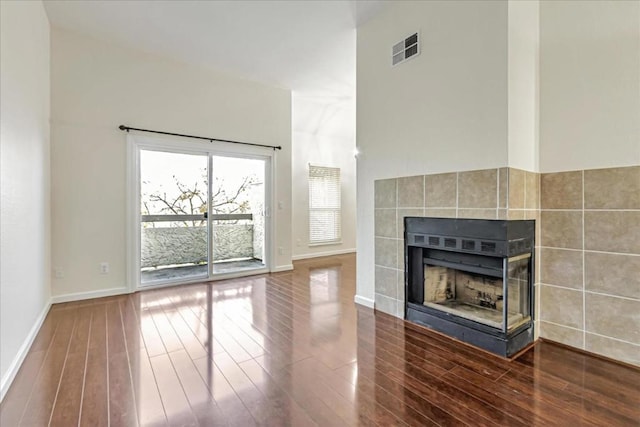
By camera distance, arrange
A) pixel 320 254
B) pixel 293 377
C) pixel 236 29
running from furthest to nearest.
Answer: pixel 320 254
pixel 236 29
pixel 293 377

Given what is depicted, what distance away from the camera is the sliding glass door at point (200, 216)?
423 cm

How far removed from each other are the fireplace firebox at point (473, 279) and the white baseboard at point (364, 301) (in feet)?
1.56

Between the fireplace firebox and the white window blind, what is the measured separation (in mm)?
4027

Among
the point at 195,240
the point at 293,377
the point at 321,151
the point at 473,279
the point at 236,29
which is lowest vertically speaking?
the point at 293,377

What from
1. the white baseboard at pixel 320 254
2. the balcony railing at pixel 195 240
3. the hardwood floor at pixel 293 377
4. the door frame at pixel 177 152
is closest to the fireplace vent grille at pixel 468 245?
the hardwood floor at pixel 293 377

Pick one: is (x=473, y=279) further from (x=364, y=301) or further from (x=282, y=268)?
(x=282, y=268)

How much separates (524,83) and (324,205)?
197 inches

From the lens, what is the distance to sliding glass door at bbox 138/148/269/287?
13.9 feet

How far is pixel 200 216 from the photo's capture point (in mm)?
4562

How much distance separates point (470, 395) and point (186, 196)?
4179 millimetres

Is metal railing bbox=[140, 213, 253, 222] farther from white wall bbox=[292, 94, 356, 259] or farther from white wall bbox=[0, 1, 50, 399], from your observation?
white wall bbox=[292, 94, 356, 259]

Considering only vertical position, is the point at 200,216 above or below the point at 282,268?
above

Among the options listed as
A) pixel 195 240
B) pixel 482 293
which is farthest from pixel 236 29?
pixel 482 293

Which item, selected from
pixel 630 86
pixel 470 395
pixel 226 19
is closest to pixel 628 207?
pixel 630 86
